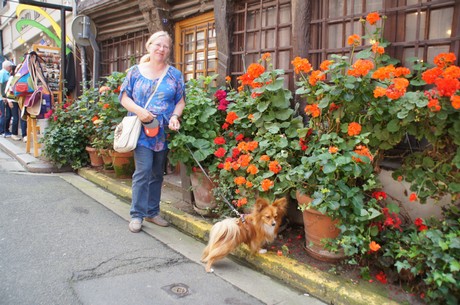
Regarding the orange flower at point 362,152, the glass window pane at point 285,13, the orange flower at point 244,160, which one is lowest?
the orange flower at point 244,160

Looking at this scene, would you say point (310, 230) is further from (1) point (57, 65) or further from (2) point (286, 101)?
(1) point (57, 65)

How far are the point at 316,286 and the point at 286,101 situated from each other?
1742 millimetres

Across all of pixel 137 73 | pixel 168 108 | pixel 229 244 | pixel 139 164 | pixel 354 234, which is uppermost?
pixel 137 73

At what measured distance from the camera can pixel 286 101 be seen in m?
3.79

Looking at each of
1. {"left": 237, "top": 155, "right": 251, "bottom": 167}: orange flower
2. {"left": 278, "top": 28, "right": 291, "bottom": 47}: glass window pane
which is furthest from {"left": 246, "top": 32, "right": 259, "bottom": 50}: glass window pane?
{"left": 237, "top": 155, "right": 251, "bottom": 167}: orange flower

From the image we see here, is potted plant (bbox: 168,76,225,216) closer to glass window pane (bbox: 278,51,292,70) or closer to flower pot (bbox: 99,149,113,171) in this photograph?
glass window pane (bbox: 278,51,292,70)

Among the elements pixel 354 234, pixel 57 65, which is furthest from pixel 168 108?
pixel 57 65

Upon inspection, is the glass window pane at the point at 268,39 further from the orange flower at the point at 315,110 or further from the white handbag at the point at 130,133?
the orange flower at the point at 315,110

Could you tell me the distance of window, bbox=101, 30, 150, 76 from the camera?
7.62 meters

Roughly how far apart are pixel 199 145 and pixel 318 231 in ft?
5.32

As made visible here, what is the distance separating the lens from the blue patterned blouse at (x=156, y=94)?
159 inches

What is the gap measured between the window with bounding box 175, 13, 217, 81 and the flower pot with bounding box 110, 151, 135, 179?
173 centimetres

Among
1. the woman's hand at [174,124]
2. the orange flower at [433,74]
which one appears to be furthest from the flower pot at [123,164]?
the orange flower at [433,74]

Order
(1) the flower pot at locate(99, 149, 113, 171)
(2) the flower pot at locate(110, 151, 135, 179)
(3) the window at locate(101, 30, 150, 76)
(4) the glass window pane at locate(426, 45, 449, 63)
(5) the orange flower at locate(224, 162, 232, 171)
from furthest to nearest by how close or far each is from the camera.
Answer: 1. (3) the window at locate(101, 30, 150, 76)
2. (1) the flower pot at locate(99, 149, 113, 171)
3. (2) the flower pot at locate(110, 151, 135, 179)
4. (5) the orange flower at locate(224, 162, 232, 171)
5. (4) the glass window pane at locate(426, 45, 449, 63)
